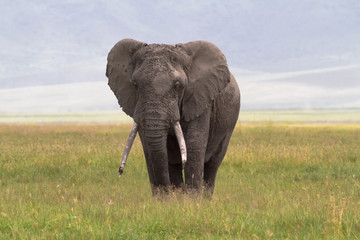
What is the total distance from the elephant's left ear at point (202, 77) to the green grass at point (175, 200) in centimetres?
155

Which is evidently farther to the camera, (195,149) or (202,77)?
(202,77)

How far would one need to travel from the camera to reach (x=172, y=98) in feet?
25.6

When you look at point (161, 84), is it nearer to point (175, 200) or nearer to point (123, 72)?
point (123, 72)

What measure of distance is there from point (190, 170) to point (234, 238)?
2.48 meters

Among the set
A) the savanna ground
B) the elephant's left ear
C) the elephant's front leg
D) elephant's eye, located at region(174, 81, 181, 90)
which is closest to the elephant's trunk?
the savanna ground

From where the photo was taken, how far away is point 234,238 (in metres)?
6.03

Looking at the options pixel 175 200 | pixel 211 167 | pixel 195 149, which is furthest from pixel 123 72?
pixel 211 167

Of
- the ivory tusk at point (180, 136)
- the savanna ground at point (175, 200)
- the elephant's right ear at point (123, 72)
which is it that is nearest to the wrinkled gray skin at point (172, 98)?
the elephant's right ear at point (123, 72)

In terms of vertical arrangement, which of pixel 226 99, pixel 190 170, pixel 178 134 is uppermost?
pixel 226 99

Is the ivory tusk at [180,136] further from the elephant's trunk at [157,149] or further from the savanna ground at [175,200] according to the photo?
the savanna ground at [175,200]

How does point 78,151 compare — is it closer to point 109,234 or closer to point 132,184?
point 132,184

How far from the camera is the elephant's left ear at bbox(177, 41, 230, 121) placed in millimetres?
8359

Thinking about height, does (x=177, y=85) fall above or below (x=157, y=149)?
above

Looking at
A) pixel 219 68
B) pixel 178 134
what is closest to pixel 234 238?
pixel 178 134
